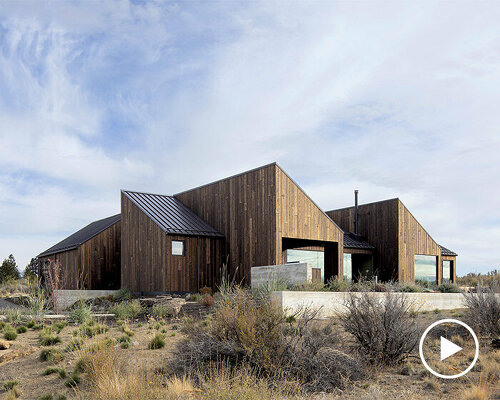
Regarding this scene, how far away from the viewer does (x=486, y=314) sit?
36.0ft

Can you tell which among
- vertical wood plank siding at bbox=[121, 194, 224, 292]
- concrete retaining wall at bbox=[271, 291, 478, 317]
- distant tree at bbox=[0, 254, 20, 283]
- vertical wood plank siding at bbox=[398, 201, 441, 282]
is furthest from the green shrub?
distant tree at bbox=[0, 254, 20, 283]

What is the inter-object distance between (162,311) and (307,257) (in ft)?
39.5

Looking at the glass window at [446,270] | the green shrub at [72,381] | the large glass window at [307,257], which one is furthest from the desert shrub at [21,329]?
the glass window at [446,270]

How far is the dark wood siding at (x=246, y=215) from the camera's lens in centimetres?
1862

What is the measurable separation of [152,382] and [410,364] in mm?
4459

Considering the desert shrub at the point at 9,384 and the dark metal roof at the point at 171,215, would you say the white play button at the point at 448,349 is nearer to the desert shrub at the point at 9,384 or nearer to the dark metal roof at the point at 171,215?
the desert shrub at the point at 9,384

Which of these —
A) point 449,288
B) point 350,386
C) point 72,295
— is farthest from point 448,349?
point 72,295

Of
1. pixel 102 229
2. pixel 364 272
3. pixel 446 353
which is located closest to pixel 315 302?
pixel 446 353

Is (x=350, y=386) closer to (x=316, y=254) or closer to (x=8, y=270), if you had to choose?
(x=316, y=254)

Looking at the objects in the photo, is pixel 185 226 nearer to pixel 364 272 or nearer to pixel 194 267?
pixel 194 267

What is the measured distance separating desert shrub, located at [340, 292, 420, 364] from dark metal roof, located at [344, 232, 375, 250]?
649 inches

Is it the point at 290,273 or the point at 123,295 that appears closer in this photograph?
the point at 290,273

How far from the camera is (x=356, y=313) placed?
8.73 metres

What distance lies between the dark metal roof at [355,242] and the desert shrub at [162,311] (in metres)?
13.0
